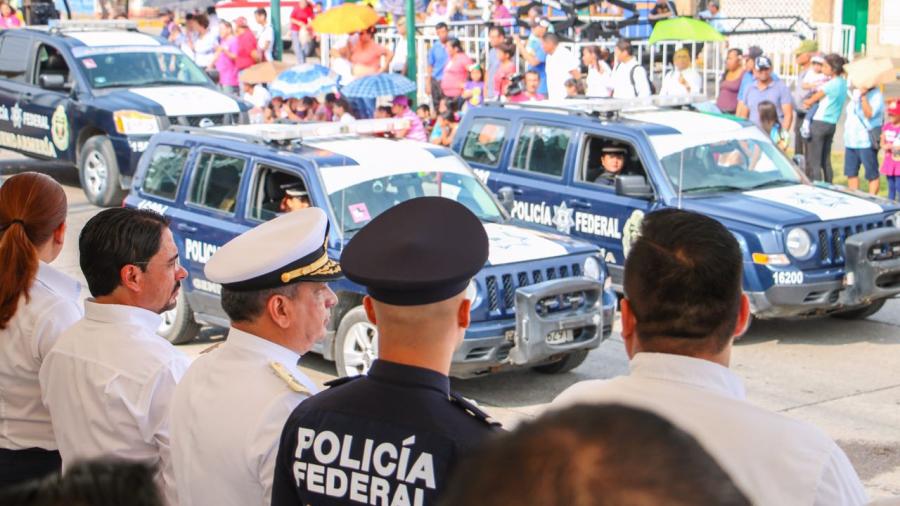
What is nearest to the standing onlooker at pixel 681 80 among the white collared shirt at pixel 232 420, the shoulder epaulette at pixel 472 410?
the white collared shirt at pixel 232 420

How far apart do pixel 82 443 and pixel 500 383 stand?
6073 millimetres

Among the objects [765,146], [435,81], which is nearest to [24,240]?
[765,146]

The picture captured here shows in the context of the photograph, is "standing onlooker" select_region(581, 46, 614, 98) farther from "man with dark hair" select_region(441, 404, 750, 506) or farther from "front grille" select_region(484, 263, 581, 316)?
"man with dark hair" select_region(441, 404, 750, 506)

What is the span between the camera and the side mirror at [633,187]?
10.8 m

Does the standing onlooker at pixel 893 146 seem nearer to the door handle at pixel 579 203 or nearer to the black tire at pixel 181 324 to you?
the door handle at pixel 579 203

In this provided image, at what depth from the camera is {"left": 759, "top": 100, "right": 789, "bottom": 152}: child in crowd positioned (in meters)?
15.0

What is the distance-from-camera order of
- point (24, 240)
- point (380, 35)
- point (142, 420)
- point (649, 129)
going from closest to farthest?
point (142, 420) < point (24, 240) < point (649, 129) < point (380, 35)

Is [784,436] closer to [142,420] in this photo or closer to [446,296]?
[446,296]

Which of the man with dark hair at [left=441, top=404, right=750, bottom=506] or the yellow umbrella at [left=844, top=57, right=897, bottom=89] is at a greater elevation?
the man with dark hair at [left=441, top=404, right=750, bottom=506]

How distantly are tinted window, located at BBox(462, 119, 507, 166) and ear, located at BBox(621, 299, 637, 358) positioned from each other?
9.29m

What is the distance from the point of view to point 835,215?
10.5 meters

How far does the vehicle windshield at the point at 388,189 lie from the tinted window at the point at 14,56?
30.9ft

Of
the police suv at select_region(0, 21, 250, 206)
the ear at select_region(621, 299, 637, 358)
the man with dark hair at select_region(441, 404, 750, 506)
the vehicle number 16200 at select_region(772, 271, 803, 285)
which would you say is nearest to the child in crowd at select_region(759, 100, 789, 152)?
the vehicle number 16200 at select_region(772, 271, 803, 285)

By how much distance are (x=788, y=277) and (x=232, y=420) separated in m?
7.51
